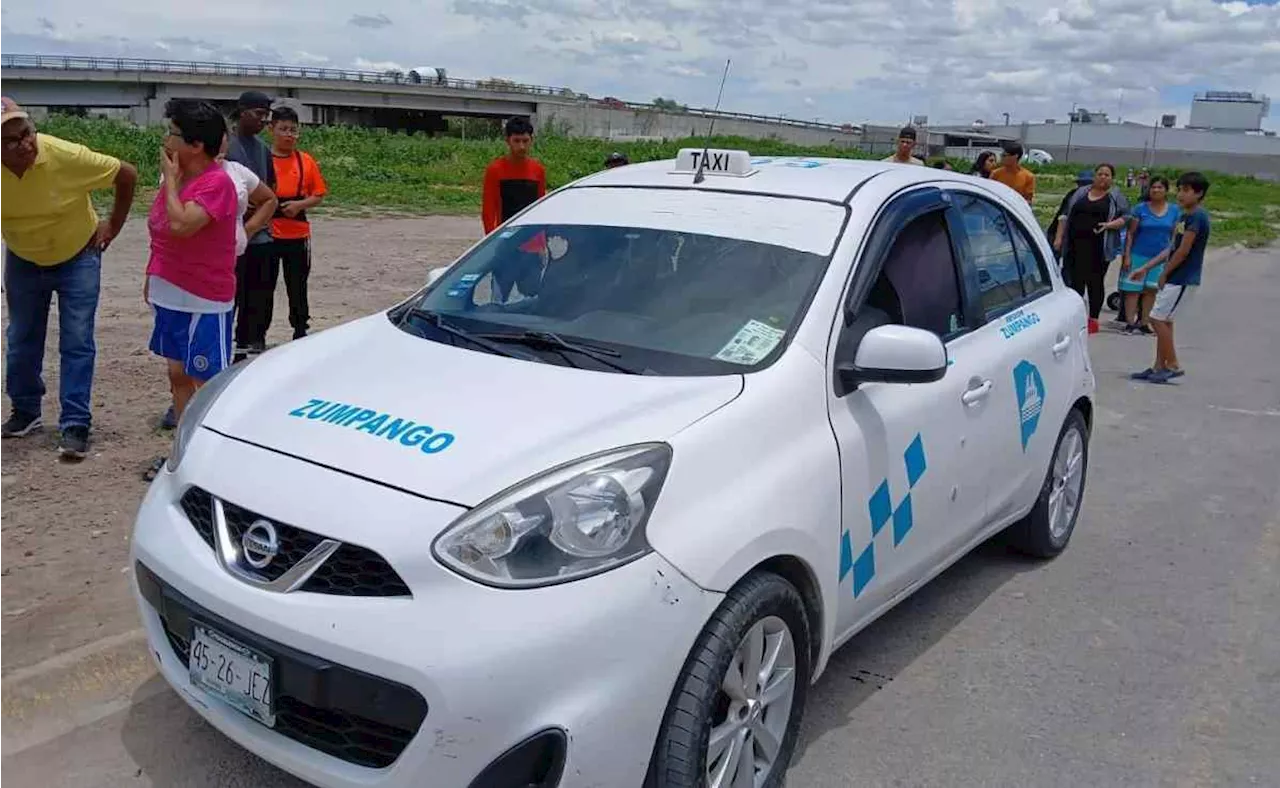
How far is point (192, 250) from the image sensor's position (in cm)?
505

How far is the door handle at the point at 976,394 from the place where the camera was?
3.86 metres

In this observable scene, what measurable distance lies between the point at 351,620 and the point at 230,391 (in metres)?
1.14

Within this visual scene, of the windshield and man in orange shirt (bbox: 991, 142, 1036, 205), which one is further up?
man in orange shirt (bbox: 991, 142, 1036, 205)

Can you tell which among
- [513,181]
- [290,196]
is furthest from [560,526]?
[513,181]

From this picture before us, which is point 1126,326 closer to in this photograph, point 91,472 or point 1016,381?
point 1016,381

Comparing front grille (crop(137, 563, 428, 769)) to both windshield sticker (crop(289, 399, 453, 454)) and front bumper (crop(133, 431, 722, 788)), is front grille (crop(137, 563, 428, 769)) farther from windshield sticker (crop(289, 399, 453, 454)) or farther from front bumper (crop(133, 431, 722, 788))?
windshield sticker (crop(289, 399, 453, 454))

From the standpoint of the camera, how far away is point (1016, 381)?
426 cm

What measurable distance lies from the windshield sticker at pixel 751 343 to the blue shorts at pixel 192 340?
9.63 feet

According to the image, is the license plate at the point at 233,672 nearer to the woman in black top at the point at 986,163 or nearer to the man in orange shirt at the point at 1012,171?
the man in orange shirt at the point at 1012,171

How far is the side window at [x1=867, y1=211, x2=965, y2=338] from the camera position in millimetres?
3705

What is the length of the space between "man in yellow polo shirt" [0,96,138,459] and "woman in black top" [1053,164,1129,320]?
9120 mm

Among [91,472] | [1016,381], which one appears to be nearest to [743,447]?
[1016,381]

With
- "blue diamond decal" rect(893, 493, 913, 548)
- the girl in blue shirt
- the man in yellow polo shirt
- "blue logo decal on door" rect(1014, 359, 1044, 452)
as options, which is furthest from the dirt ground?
the girl in blue shirt

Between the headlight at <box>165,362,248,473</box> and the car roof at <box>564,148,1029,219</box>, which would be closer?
the headlight at <box>165,362,248,473</box>
